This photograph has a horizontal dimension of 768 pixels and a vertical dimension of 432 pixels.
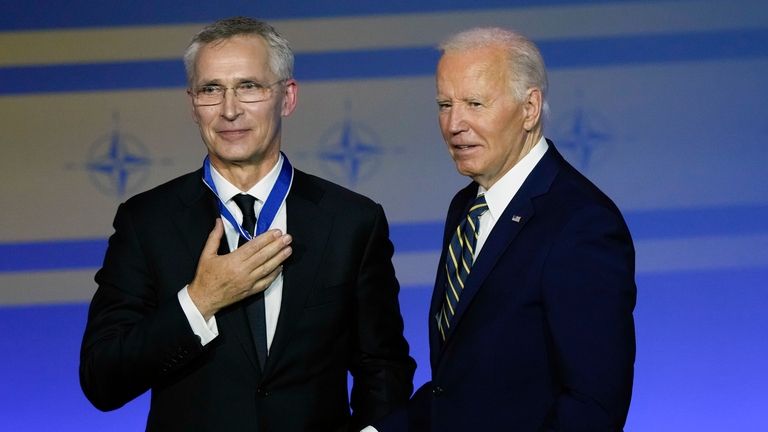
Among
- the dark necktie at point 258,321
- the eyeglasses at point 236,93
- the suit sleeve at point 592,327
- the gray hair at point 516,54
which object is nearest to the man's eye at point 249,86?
the eyeglasses at point 236,93

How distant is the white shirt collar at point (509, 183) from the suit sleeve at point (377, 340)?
1.12 feet

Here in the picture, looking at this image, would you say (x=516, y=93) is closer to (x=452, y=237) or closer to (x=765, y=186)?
(x=452, y=237)

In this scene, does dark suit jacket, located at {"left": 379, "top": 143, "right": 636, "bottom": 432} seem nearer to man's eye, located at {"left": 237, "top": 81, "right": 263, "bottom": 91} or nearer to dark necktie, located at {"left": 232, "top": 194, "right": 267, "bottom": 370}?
dark necktie, located at {"left": 232, "top": 194, "right": 267, "bottom": 370}

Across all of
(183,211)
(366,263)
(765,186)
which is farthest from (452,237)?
(765,186)

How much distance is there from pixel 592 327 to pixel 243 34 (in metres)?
0.93

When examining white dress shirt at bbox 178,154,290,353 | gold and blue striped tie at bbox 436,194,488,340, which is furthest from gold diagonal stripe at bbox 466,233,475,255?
white dress shirt at bbox 178,154,290,353

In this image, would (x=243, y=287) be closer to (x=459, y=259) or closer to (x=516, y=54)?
(x=459, y=259)

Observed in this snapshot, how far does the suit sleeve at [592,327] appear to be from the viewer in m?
1.99

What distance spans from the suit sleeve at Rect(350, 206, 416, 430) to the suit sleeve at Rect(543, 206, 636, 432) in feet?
1.73

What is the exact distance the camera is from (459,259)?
7.52ft

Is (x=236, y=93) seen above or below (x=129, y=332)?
above

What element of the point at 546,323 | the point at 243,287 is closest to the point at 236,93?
the point at 243,287

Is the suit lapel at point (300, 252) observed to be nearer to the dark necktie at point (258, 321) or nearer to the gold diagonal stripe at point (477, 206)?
the dark necktie at point (258, 321)

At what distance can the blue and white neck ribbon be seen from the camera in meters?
2.38
